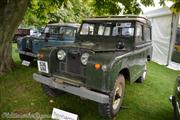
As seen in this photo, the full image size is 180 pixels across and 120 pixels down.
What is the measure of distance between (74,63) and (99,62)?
739 millimetres

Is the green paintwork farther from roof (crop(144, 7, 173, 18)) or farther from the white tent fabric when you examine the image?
the white tent fabric

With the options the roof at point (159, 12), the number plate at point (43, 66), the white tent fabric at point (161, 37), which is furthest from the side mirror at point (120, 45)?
the white tent fabric at point (161, 37)

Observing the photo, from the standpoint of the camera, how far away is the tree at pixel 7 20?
5809mm

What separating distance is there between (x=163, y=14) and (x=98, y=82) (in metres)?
8.86

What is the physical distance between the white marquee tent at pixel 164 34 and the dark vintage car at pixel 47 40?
5.19m

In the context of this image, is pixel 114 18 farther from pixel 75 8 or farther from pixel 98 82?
pixel 75 8

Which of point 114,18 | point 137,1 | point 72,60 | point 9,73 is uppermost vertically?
point 137,1

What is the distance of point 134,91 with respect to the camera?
6207 mm

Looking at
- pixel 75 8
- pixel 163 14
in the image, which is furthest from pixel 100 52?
pixel 75 8

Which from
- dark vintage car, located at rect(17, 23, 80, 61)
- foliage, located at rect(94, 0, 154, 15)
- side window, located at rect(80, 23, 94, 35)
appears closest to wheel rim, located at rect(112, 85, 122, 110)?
side window, located at rect(80, 23, 94, 35)

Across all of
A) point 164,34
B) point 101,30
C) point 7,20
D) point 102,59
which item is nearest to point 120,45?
point 101,30

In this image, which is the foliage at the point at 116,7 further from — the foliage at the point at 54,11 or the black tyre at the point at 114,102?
the black tyre at the point at 114,102

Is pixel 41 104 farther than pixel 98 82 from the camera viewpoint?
Yes

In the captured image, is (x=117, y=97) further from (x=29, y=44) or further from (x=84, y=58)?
(x=29, y=44)
